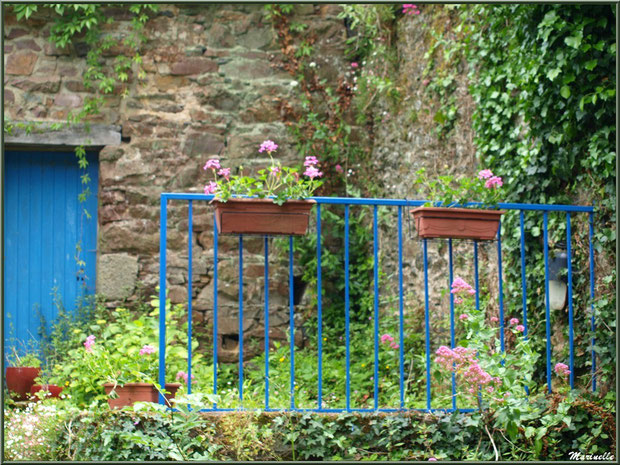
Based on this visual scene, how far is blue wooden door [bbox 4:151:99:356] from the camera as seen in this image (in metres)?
5.82

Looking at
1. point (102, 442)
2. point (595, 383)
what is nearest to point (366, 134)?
point (595, 383)

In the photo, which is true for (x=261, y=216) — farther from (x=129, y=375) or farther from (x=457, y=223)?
(x=129, y=375)

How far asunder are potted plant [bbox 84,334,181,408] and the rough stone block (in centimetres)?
113

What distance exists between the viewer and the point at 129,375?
3.46m

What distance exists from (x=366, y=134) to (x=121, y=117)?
2081 mm

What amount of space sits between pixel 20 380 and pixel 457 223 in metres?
3.08

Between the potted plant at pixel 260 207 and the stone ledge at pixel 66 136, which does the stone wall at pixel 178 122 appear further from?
the potted plant at pixel 260 207

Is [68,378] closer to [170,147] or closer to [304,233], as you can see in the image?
[170,147]

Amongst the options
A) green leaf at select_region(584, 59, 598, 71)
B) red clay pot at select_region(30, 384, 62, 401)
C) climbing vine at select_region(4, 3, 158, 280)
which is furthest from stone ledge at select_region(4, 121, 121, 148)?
green leaf at select_region(584, 59, 598, 71)

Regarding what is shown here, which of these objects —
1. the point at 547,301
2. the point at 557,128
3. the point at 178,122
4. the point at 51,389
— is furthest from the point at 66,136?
the point at 547,301

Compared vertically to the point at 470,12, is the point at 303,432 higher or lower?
lower

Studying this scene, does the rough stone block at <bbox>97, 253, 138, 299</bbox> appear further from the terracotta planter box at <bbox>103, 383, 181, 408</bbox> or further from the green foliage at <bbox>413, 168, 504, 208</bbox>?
the green foliage at <bbox>413, 168, 504, 208</bbox>

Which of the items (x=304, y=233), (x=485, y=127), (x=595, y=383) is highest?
(x=485, y=127)

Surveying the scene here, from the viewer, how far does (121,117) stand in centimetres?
593
